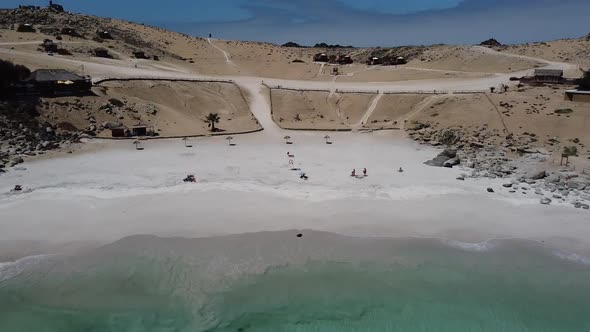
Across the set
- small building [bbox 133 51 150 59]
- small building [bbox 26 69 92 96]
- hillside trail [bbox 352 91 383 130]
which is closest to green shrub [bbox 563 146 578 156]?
hillside trail [bbox 352 91 383 130]

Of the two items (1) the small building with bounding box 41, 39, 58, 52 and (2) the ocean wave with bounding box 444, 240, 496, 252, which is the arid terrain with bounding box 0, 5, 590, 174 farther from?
(2) the ocean wave with bounding box 444, 240, 496, 252


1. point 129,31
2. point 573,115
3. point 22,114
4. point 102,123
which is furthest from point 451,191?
point 129,31

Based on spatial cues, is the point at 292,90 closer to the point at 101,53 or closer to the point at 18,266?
the point at 101,53

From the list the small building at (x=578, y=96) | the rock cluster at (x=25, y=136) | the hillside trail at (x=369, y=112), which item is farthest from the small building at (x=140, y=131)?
the small building at (x=578, y=96)

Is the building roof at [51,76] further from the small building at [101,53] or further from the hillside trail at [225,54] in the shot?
the hillside trail at [225,54]

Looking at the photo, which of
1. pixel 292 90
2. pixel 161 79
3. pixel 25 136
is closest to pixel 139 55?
pixel 161 79
